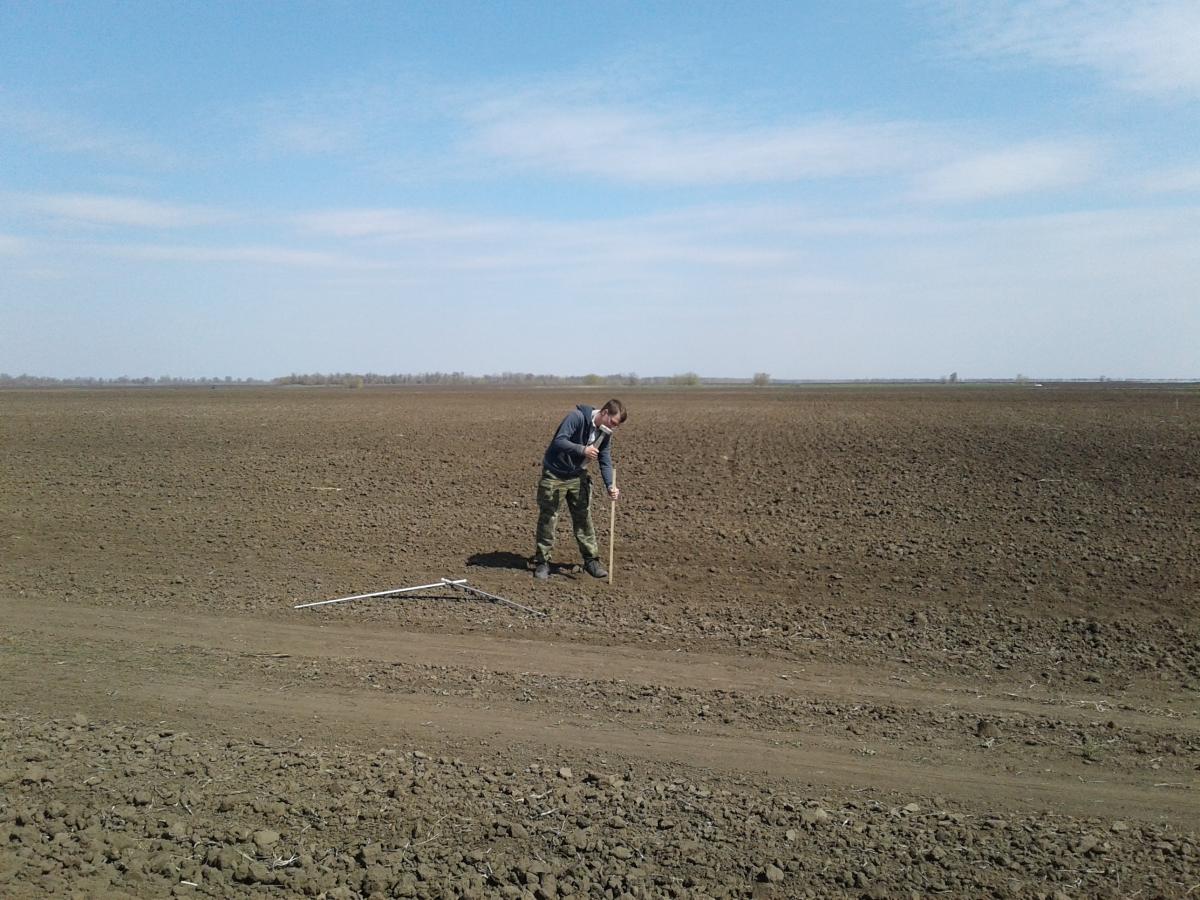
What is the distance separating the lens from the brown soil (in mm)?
4625

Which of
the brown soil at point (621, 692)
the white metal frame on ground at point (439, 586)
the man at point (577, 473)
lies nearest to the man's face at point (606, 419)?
the man at point (577, 473)

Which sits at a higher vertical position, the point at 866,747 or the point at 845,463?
the point at 845,463

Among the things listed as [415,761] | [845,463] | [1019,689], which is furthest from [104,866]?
[845,463]

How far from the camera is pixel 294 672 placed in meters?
7.43

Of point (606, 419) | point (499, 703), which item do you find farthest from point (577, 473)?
point (499, 703)

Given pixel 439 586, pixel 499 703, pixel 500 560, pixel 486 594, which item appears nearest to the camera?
pixel 499 703

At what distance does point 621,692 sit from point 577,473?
3.98 m

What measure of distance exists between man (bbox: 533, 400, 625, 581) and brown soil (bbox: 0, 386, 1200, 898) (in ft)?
1.21

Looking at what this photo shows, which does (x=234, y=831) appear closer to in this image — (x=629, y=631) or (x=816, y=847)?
(x=816, y=847)

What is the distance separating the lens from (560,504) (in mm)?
10602

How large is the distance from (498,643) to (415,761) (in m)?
2.70

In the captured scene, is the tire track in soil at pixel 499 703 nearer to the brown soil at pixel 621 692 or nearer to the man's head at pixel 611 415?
the brown soil at pixel 621 692

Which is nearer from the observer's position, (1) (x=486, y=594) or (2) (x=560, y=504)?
(1) (x=486, y=594)

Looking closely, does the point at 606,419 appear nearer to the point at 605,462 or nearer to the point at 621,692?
the point at 605,462
